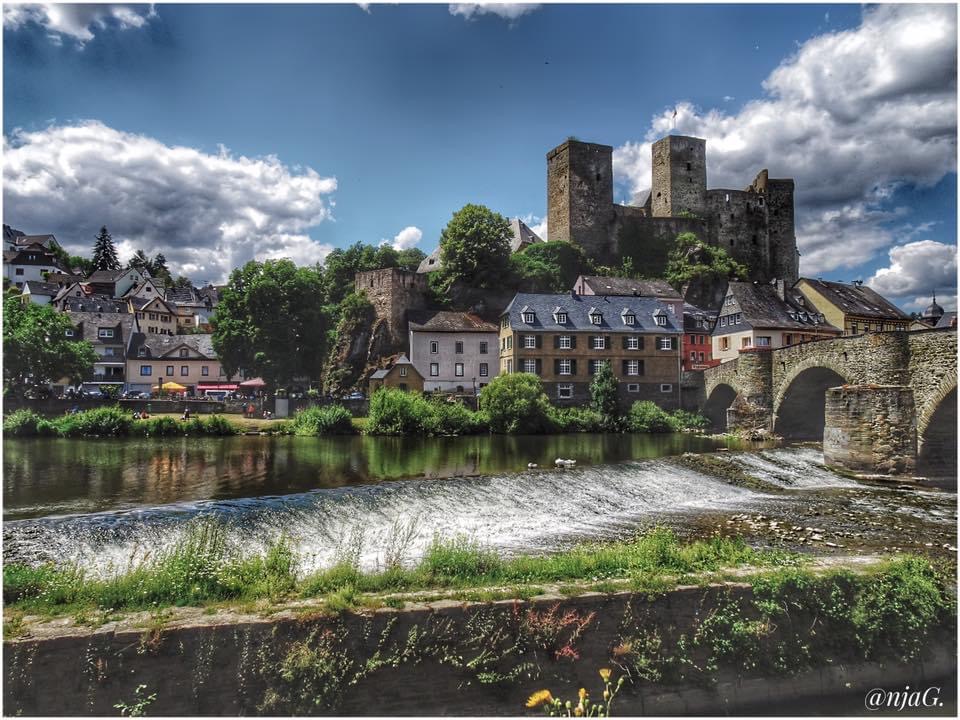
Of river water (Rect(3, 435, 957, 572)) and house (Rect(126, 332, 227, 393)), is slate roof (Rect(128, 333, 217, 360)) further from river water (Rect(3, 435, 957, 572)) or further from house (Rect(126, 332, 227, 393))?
river water (Rect(3, 435, 957, 572))

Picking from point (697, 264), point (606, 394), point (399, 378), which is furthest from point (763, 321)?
point (399, 378)

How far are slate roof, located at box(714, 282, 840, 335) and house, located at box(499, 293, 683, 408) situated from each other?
5.90m

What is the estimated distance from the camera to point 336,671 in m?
6.41

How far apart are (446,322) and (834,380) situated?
28601 mm

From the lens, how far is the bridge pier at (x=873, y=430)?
20.6 meters

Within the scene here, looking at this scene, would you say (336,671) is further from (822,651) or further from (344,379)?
(344,379)

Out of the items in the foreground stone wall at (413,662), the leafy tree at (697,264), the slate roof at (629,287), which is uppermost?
the leafy tree at (697,264)

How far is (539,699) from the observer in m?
6.64

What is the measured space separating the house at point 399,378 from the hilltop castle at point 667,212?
2579cm

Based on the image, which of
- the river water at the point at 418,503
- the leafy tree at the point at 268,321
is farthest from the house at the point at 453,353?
the river water at the point at 418,503

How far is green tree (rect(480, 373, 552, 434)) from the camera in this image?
115 ft

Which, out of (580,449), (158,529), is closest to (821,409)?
(580,449)

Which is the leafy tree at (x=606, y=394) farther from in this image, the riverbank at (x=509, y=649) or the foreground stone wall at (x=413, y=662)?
the foreground stone wall at (x=413, y=662)

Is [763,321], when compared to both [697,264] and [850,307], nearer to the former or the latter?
[850,307]
